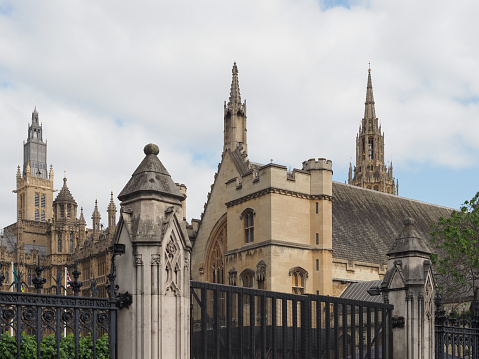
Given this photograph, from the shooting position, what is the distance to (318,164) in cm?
3888

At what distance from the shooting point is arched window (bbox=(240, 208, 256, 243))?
130 feet

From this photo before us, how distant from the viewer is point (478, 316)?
→ 49.2ft

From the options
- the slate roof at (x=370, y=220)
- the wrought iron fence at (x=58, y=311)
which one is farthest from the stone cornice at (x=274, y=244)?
the wrought iron fence at (x=58, y=311)

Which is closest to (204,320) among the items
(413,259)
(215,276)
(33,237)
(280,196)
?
(413,259)

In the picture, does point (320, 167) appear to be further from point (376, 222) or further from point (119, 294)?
point (119, 294)

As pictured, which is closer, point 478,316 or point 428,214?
point 478,316

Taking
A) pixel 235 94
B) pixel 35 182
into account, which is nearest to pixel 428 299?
pixel 235 94

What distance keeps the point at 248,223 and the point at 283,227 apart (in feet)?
8.86

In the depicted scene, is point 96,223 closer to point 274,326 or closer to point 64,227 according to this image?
point 64,227

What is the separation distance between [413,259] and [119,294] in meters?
6.46

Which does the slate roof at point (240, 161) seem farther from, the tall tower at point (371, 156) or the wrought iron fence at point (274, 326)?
the tall tower at point (371, 156)

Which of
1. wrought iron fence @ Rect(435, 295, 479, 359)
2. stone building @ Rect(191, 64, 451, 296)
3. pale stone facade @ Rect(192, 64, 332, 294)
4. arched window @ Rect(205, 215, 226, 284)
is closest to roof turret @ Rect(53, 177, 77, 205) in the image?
Result: stone building @ Rect(191, 64, 451, 296)

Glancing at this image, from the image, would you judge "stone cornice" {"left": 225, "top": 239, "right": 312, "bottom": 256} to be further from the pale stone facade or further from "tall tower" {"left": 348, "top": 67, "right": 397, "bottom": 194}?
"tall tower" {"left": 348, "top": 67, "right": 397, "bottom": 194}

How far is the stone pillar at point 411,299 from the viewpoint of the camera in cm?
1341
